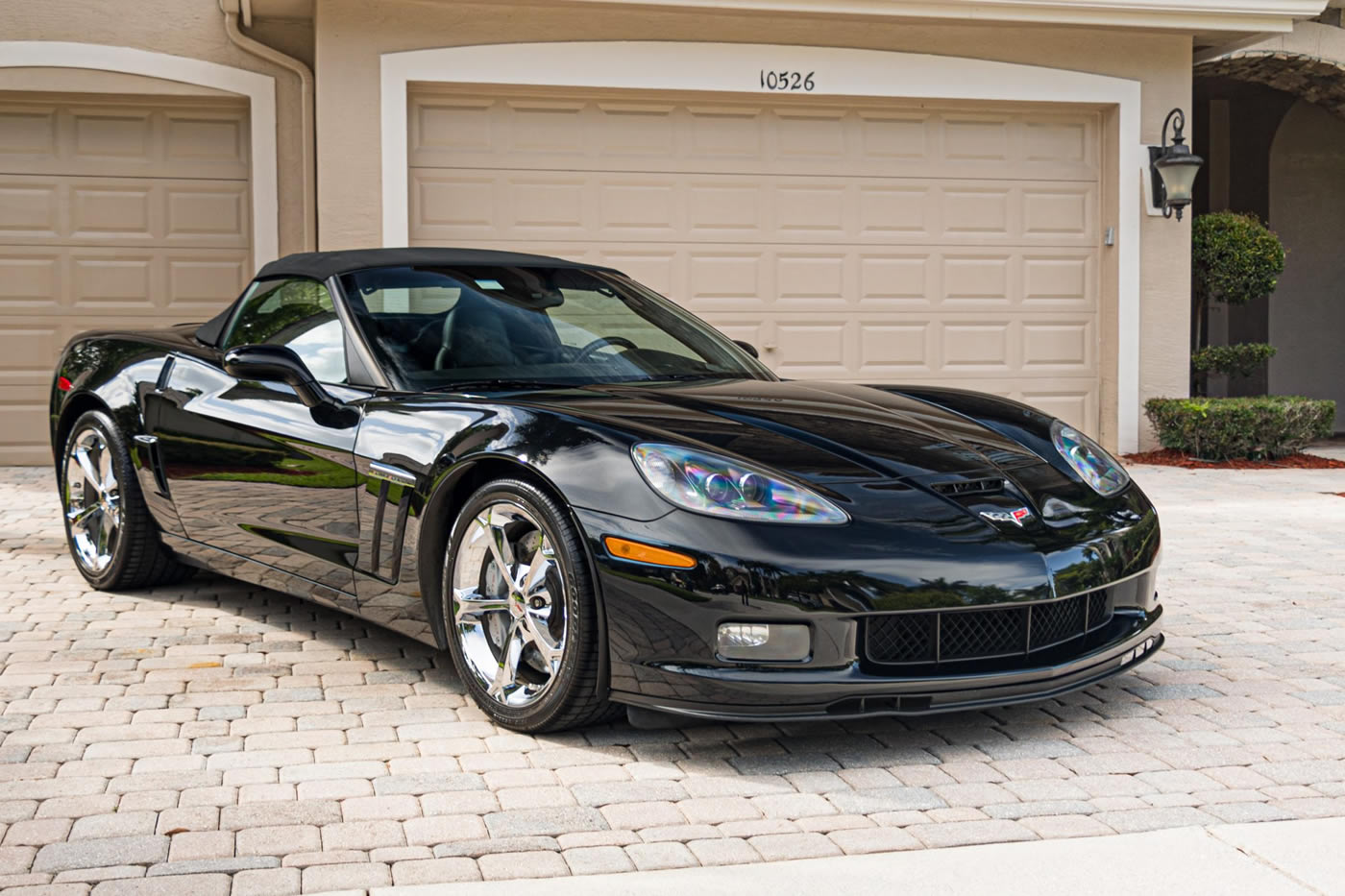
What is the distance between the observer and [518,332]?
189 inches

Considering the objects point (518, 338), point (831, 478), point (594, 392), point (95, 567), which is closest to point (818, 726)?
point (831, 478)

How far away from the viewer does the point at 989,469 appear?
4078mm

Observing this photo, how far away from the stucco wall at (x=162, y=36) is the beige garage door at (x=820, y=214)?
1.02 m

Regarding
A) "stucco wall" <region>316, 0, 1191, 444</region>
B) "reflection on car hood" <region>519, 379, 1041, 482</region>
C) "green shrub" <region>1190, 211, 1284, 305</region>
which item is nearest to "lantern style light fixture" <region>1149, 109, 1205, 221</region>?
"stucco wall" <region>316, 0, 1191, 444</region>

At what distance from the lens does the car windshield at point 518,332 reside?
4.62 meters

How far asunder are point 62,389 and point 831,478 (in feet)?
12.7

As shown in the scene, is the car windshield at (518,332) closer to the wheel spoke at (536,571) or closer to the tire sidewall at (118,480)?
the wheel spoke at (536,571)

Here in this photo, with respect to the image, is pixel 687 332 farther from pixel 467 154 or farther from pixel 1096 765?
pixel 467 154

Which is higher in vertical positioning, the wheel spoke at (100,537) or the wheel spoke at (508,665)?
the wheel spoke at (100,537)

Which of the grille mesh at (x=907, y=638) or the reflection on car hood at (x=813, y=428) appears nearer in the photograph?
the grille mesh at (x=907, y=638)

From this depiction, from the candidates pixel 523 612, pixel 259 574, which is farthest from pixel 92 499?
pixel 523 612

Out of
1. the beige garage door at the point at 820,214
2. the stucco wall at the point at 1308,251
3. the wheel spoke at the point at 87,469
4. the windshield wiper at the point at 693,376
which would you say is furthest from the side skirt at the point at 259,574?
the stucco wall at the point at 1308,251

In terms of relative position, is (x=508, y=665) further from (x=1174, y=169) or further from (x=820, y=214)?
(x=1174, y=169)

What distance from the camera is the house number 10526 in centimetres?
1122
